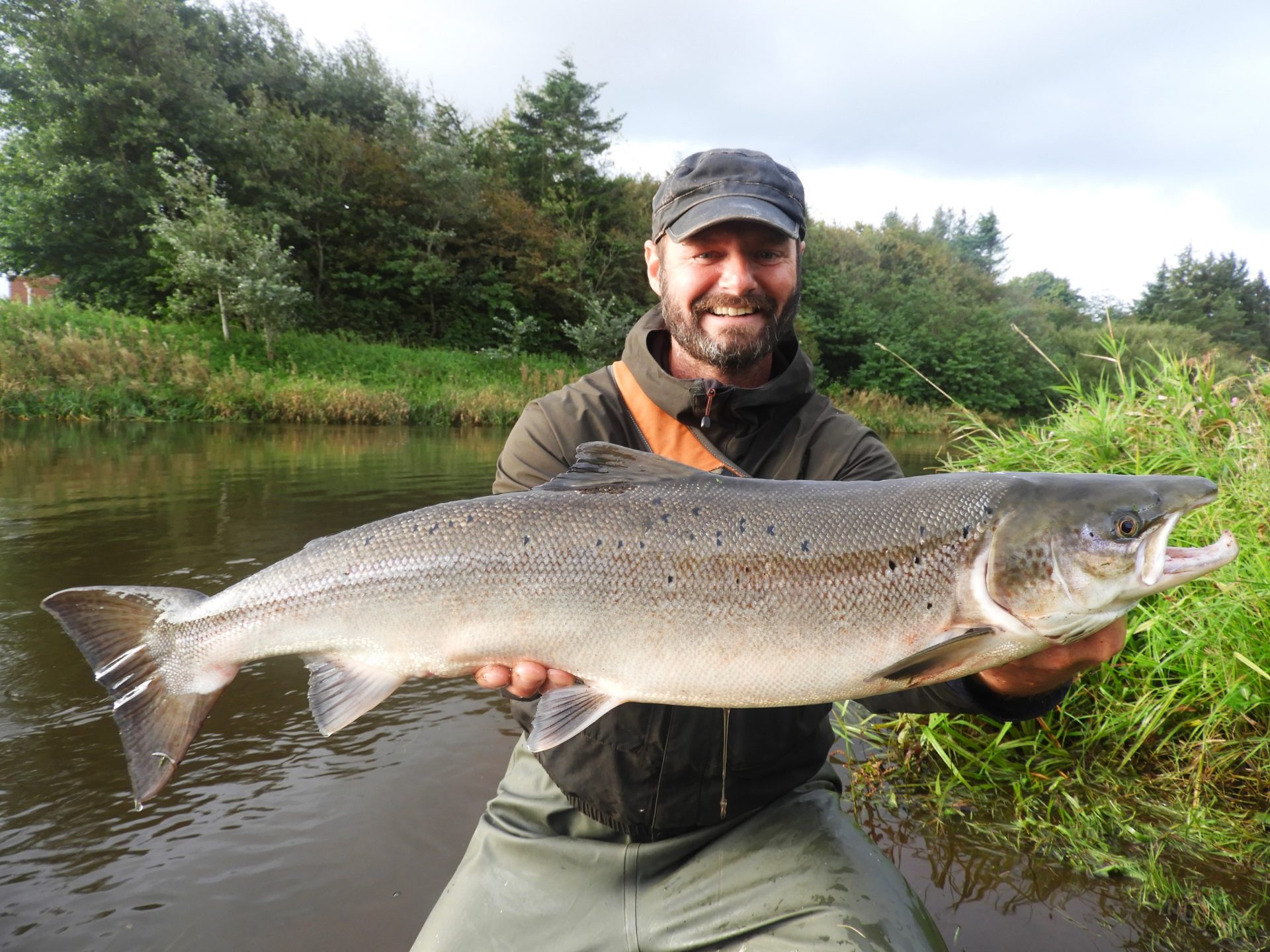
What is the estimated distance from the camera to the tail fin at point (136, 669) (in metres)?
2.30

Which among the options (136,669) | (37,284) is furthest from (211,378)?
(136,669)

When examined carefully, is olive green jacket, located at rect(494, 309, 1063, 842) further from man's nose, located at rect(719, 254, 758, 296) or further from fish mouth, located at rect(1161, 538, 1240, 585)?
fish mouth, located at rect(1161, 538, 1240, 585)

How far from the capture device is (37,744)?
3924mm

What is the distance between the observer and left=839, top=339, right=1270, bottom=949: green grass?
2840 millimetres

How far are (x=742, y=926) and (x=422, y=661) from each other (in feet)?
4.25

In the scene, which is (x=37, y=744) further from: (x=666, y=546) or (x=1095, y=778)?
(x=1095, y=778)

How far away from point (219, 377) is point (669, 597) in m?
20.2

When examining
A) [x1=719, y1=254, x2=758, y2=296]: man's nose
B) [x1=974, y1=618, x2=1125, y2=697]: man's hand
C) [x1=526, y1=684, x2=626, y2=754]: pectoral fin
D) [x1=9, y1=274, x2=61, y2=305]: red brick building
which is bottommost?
[x1=526, y1=684, x2=626, y2=754]: pectoral fin

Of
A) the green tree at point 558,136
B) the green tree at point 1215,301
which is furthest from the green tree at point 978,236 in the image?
the green tree at point 558,136

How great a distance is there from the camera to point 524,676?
7.41 ft

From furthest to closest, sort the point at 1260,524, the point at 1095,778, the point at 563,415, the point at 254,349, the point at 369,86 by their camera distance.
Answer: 1. the point at 369,86
2. the point at 254,349
3. the point at 1260,524
4. the point at 1095,778
5. the point at 563,415

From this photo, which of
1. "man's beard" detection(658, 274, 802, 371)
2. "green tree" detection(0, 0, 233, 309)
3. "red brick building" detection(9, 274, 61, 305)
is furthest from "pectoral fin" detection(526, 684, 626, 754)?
"red brick building" detection(9, 274, 61, 305)

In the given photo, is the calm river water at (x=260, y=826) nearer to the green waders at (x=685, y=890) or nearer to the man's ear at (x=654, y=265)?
the green waders at (x=685, y=890)

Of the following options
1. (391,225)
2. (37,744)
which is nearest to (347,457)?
(37,744)
